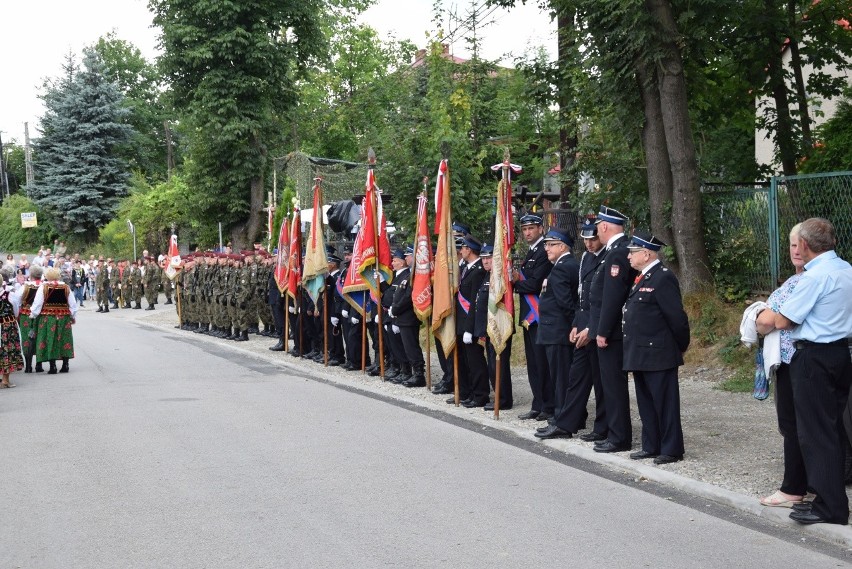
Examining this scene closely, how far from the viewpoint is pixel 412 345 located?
1480 centimetres

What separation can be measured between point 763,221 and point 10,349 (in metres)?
11.6

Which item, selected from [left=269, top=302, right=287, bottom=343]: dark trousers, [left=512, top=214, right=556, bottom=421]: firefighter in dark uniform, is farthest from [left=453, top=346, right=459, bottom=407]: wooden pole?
[left=269, top=302, right=287, bottom=343]: dark trousers

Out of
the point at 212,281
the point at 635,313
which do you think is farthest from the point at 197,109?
the point at 635,313

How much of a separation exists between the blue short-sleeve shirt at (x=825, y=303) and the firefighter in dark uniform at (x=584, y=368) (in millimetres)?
3214

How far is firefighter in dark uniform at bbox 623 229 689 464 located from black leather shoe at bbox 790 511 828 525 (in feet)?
6.56

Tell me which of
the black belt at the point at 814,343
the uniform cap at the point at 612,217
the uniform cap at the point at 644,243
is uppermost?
the uniform cap at the point at 612,217

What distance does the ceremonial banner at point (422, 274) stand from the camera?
13508 millimetres

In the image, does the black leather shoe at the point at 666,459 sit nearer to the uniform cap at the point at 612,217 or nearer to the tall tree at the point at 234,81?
the uniform cap at the point at 612,217

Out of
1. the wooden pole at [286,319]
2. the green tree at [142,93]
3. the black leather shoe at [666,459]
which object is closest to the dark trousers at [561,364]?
the black leather shoe at [666,459]

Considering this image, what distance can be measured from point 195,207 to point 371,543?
35.3m

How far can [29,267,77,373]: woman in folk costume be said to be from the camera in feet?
55.5

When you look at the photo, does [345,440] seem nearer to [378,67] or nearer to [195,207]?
[195,207]

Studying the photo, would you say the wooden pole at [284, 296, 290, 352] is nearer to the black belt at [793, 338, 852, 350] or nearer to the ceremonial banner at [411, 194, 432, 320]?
the ceremonial banner at [411, 194, 432, 320]

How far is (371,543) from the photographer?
641cm
